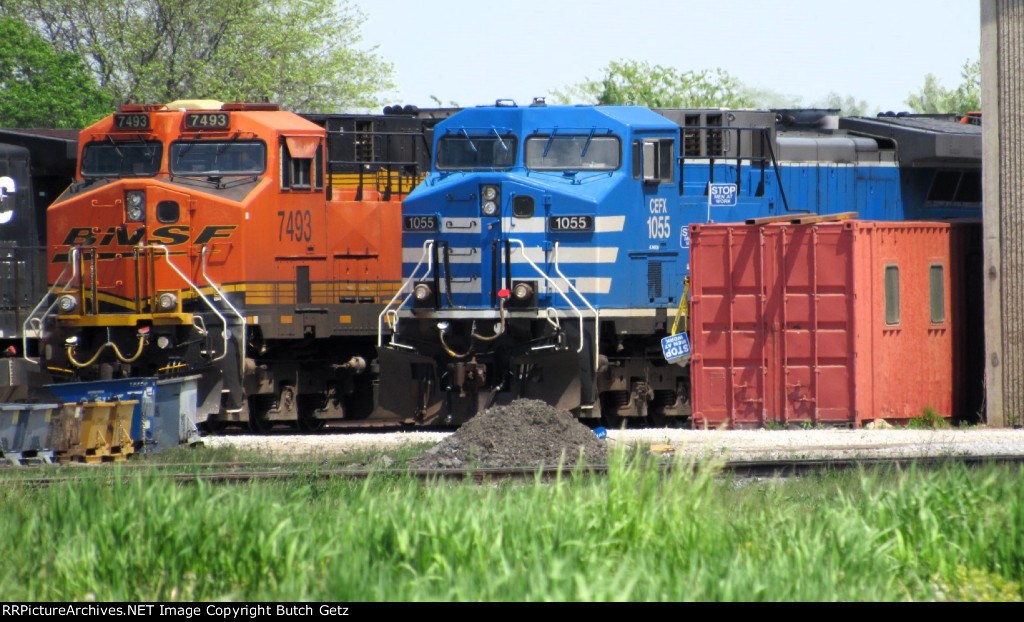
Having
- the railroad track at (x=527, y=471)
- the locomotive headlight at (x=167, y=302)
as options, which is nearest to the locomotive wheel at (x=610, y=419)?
the railroad track at (x=527, y=471)

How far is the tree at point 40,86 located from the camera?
31.9 m

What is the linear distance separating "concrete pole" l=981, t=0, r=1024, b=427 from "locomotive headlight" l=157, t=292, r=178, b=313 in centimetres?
985

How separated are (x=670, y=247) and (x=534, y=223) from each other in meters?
1.95

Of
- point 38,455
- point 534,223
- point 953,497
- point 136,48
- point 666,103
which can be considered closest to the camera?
point 953,497

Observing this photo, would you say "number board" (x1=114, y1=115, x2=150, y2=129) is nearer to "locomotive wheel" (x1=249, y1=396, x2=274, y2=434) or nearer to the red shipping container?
"locomotive wheel" (x1=249, y1=396, x2=274, y2=434)

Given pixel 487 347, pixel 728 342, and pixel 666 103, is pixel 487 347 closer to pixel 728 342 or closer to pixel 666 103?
pixel 728 342

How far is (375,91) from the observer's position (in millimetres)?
38688

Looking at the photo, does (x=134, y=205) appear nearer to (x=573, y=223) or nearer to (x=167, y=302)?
(x=167, y=302)

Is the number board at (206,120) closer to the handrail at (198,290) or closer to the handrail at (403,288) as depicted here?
the handrail at (198,290)

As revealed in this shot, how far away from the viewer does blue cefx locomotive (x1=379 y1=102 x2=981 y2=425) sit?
13.8 meters

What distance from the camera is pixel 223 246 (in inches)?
568

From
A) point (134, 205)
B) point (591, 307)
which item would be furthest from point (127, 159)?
point (591, 307)

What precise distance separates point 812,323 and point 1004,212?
2718 mm
